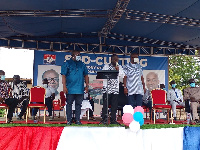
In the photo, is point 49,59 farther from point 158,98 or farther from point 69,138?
point 69,138

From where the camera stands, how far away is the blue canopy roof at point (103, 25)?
8047 mm

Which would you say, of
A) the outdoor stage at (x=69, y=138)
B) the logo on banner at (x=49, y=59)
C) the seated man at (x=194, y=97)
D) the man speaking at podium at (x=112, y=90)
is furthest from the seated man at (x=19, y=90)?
the seated man at (x=194, y=97)

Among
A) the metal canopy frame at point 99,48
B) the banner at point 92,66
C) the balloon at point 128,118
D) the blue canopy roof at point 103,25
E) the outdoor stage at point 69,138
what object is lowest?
the outdoor stage at point 69,138

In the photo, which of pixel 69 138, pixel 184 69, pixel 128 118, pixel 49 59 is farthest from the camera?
pixel 184 69

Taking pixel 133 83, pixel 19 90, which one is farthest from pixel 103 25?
pixel 133 83

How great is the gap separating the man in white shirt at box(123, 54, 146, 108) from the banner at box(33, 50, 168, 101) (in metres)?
4.86

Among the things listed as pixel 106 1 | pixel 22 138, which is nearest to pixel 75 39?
pixel 106 1

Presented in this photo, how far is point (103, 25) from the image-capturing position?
10484 millimetres

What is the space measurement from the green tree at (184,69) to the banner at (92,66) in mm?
14530

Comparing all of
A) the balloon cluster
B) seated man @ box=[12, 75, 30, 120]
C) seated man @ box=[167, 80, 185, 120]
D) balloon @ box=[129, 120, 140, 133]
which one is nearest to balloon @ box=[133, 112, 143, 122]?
the balloon cluster

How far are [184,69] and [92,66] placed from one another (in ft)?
56.3

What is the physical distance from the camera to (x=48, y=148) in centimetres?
415

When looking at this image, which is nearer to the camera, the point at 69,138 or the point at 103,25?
the point at 69,138

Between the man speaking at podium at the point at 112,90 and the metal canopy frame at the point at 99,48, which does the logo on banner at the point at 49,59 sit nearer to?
the metal canopy frame at the point at 99,48
